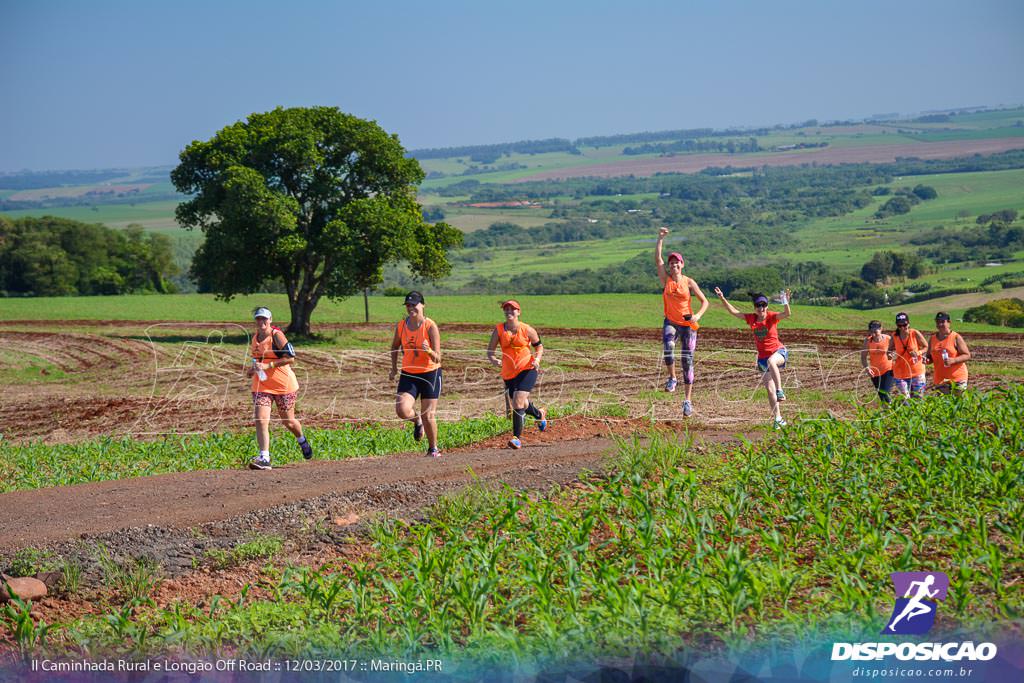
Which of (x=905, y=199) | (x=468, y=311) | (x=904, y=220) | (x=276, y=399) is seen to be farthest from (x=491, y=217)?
(x=276, y=399)

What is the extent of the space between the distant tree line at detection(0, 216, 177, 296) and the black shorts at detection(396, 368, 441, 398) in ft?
200

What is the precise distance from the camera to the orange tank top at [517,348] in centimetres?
1123

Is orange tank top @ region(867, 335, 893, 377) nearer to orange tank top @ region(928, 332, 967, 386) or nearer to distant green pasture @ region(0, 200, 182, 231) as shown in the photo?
orange tank top @ region(928, 332, 967, 386)

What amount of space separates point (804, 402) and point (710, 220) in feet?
318

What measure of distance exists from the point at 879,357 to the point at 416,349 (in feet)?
22.7

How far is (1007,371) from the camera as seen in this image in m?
23.0

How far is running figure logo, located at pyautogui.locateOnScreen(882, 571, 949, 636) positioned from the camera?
18.5 ft

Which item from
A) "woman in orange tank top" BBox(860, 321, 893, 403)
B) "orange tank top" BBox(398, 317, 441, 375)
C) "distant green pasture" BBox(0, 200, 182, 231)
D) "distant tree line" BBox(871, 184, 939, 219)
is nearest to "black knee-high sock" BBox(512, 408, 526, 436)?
"orange tank top" BBox(398, 317, 441, 375)

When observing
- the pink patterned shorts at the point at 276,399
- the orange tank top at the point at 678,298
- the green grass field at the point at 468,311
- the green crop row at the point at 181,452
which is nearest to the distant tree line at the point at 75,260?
the green grass field at the point at 468,311

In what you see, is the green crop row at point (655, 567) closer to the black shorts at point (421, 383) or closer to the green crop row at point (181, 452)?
the black shorts at point (421, 383)

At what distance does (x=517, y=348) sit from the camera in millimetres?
11250

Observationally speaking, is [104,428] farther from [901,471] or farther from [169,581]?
[901,471]

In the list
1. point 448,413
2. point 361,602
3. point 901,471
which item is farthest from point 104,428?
point 901,471

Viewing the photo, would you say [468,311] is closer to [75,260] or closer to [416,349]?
[75,260]
